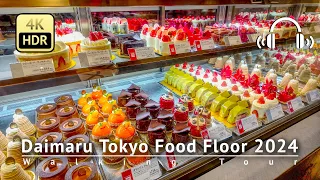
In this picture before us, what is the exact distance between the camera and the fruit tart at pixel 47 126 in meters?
1.40

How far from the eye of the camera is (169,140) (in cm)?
151

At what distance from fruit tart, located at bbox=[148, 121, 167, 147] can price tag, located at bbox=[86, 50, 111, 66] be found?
508 millimetres

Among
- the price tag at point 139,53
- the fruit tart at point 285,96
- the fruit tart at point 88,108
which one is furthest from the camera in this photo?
the fruit tart at point 285,96

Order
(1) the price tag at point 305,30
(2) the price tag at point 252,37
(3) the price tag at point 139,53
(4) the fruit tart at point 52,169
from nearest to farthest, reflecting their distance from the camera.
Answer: (4) the fruit tart at point 52,169
(3) the price tag at point 139,53
(2) the price tag at point 252,37
(1) the price tag at point 305,30

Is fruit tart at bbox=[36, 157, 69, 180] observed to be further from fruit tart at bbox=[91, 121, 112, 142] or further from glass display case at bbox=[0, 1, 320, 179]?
fruit tart at bbox=[91, 121, 112, 142]

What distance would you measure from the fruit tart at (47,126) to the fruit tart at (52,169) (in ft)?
0.84

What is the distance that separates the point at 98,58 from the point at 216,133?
2.97 ft

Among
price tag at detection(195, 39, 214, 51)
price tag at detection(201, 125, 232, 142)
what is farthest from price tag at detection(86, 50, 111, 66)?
price tag at detection(201, 125, 232, 142)

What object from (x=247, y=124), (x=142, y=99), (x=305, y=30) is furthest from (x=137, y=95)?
(x=305, y=30)

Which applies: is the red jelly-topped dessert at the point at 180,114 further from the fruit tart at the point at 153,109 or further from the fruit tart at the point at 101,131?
the fruit tart at the point at 101,131

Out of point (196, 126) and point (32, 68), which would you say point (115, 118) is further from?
point (32, 68)

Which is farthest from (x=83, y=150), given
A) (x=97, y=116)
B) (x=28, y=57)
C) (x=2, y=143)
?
(x=28, y=57)

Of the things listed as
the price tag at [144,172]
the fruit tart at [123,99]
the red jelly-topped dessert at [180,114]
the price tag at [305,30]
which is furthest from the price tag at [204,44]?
the price tag at [305,30]

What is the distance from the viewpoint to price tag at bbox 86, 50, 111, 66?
1159 millimetres
